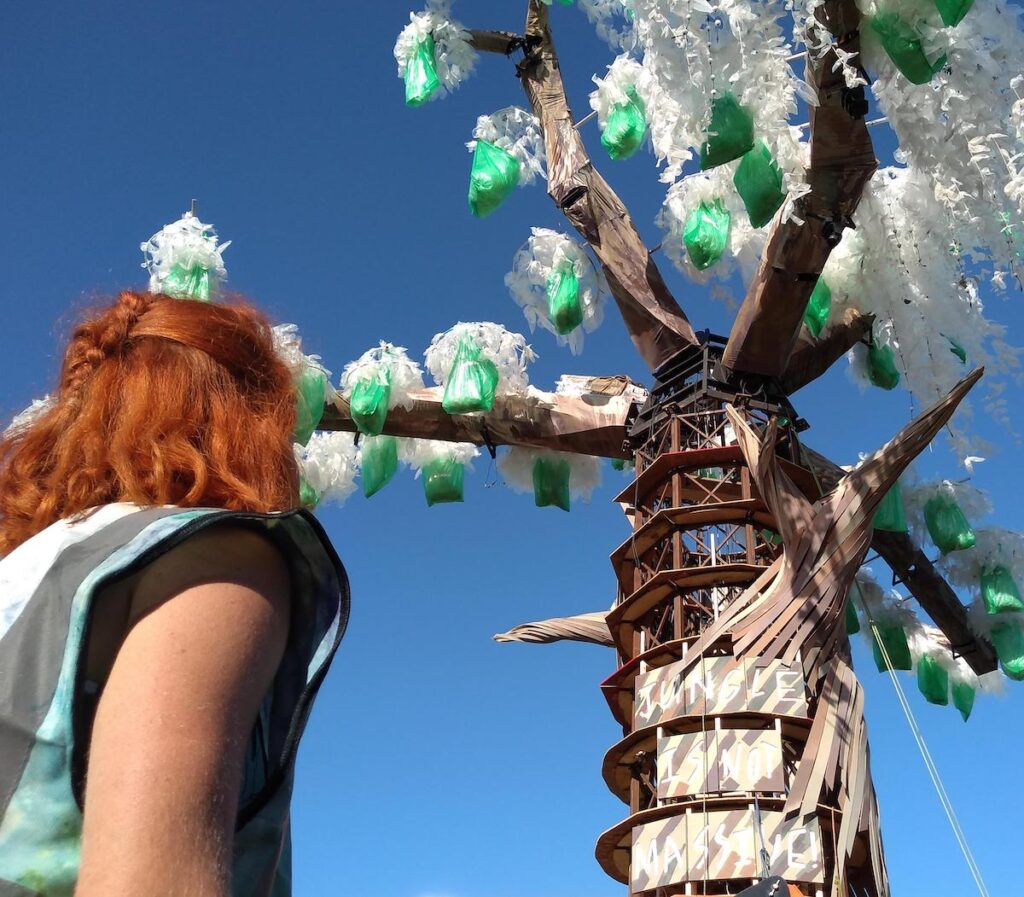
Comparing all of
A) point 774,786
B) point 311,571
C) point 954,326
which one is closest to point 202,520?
point 311,571

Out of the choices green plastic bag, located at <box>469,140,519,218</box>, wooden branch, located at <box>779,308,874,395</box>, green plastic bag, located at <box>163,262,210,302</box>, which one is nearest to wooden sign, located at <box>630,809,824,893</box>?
wooden branch, located at <box>779,308,874,395</box>

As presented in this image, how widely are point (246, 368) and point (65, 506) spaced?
0.64ft

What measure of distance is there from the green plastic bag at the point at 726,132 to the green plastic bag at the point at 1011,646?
403cm

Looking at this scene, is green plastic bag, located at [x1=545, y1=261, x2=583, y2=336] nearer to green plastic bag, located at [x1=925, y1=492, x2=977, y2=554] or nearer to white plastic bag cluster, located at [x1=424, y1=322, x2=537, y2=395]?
white plastic bag cluster, located at [x1=424, y1=322, x2=537, y2=395]

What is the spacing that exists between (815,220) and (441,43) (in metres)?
2.80

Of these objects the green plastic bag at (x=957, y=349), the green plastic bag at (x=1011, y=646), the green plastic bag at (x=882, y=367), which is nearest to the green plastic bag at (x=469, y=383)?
the green plastic bag at (x=882, y=367)

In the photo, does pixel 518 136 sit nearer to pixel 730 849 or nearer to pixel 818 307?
pixel 818 307

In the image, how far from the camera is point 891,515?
22.5 feet

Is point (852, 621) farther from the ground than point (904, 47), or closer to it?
closer to it

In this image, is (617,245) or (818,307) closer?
(818,307)

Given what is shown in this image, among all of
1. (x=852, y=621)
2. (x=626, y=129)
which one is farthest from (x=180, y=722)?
(x=852, y=621)

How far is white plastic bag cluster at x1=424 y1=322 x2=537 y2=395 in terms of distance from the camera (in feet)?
23.7

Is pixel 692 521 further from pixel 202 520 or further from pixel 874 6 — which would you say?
pixel 202 520

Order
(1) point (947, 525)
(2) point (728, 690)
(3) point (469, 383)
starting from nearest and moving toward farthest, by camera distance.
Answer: (2) point (728, 690), (3) point (469, 383), (1) point (947, 525)
